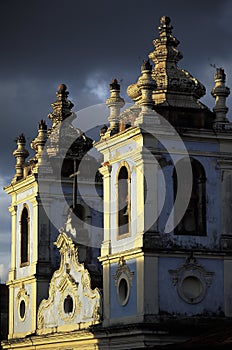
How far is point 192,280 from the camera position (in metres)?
36.8

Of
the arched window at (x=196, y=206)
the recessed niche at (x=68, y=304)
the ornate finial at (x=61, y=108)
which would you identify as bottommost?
the recessed niche at (x=68, y=304)

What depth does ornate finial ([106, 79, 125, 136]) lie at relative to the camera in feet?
127

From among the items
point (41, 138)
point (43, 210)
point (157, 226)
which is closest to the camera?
point (157, 226)

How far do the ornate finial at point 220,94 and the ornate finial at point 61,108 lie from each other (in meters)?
8.83

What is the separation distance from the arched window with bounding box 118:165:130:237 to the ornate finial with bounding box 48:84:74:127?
7.96 metres

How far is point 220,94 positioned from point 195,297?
6167 millimetres

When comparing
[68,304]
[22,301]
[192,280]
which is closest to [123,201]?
[192,280]

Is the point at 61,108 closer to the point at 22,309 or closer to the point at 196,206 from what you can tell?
Result: the point at 22,309

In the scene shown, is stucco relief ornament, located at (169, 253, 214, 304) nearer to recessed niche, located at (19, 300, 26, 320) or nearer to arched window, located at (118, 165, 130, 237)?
arched window, located at (118, 165, 130, 237)

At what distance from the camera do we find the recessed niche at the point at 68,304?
136 ft

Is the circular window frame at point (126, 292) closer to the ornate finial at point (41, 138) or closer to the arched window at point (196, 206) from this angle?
the arched window at point (196, 206)

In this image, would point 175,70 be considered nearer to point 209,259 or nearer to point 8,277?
point 209,259

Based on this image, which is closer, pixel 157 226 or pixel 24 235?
pixel 157 226

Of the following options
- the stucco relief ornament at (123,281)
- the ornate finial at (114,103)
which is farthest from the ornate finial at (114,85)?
the stucco relief ornament at (123,281)
